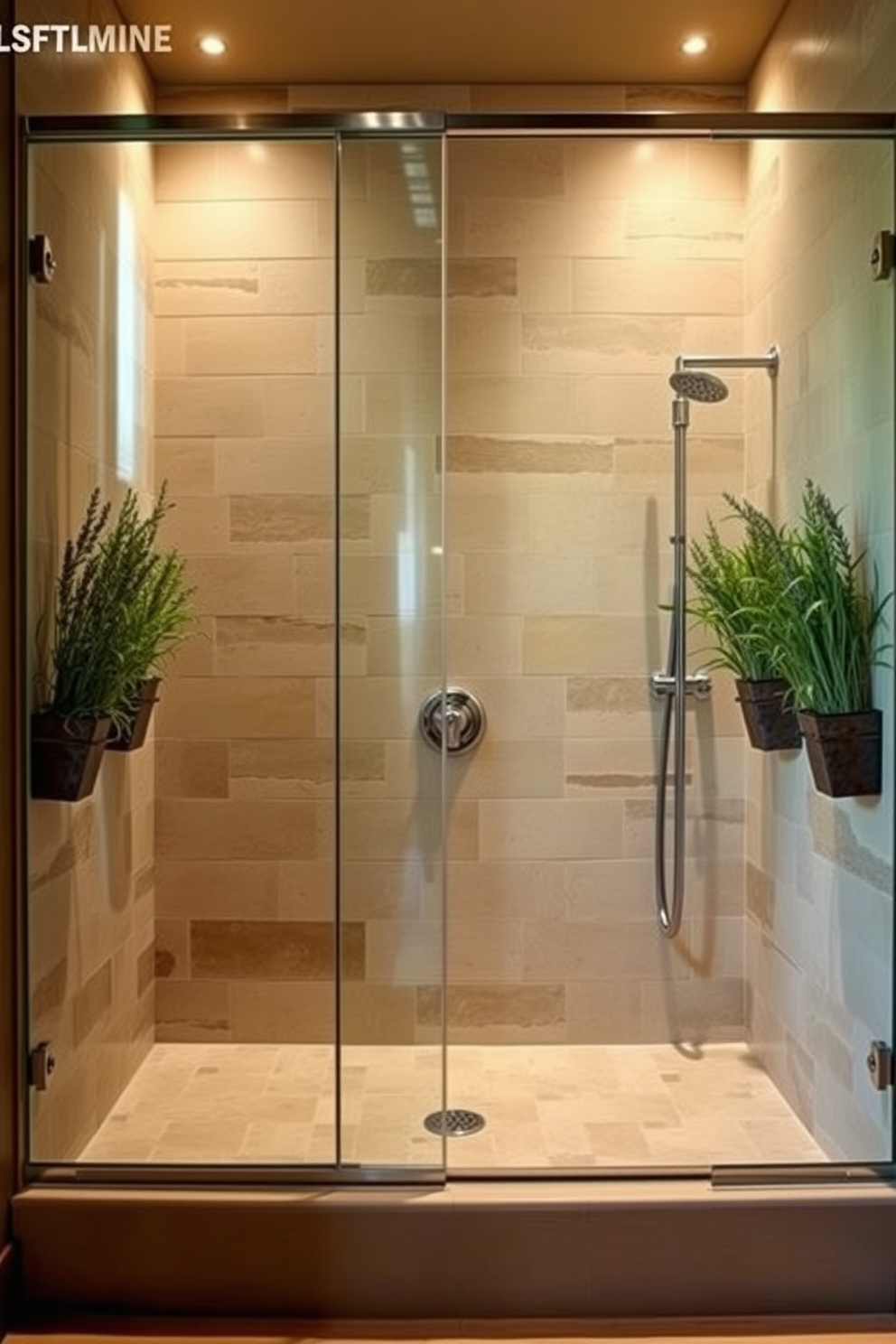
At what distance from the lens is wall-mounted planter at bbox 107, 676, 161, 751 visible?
7.44ft

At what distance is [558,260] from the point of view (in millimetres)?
2695

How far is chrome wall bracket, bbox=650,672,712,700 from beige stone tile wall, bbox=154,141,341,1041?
88cm

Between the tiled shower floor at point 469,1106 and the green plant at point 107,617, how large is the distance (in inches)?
34.9

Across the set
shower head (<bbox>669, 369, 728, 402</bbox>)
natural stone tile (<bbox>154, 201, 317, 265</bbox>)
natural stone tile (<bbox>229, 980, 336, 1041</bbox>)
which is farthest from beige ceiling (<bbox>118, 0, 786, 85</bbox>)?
natural stone tile (<bbox>229, 980, 336, 1041</bbox>)

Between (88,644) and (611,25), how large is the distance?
74.8 inches

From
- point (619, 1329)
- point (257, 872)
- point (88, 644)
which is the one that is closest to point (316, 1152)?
point (619, 1329)

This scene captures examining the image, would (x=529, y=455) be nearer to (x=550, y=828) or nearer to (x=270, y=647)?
(x=270, y=647)

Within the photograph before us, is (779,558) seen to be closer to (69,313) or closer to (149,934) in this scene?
(69,313)

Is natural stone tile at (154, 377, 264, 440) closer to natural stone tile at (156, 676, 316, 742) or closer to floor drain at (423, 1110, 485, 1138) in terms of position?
natural stone tile at (156, 676, 316, 742)

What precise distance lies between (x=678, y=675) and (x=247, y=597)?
1179 millimetres

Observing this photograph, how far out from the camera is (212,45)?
2471 millimetres

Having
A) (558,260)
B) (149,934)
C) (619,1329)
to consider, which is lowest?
(619,1329)

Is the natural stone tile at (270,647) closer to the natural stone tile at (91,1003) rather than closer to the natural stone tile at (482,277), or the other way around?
the natural stone tile at (91,1003)

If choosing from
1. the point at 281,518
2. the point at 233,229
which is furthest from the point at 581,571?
the point at 233,229
